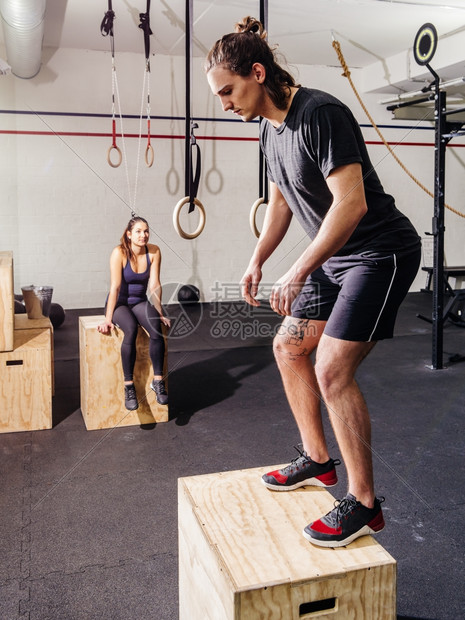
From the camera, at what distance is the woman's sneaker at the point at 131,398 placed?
341 cm

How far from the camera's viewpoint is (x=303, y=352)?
5.94 feet

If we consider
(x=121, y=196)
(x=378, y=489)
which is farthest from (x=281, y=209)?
(x=121, y=196)

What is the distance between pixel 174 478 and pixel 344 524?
143 cm

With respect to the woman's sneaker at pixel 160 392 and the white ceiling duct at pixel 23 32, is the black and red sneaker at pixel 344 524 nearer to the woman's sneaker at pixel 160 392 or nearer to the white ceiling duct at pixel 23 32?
the woman's sneaker at pixel 160 392

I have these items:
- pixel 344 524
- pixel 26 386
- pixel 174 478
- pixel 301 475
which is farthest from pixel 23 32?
pixel 344 524

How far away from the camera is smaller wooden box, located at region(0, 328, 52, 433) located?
3.34 meters

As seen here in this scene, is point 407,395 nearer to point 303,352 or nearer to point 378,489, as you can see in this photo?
point 378,489

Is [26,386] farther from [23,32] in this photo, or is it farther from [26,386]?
[23,32]

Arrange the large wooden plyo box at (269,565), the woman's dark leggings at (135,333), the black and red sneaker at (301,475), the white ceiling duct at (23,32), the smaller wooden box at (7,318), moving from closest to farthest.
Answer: the large wooden plyo box at (269,565), the black and red sneaker at (301,475), the smaller wooden box at (7,318), the woman's dark leggings at (135,333), the white ceiling duct at (23,32)

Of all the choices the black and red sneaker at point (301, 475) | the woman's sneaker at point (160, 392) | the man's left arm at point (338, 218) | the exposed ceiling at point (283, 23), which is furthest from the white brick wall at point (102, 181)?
the man's left arm at point (338, 218)

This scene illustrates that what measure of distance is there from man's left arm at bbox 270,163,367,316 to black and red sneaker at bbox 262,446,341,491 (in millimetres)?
572

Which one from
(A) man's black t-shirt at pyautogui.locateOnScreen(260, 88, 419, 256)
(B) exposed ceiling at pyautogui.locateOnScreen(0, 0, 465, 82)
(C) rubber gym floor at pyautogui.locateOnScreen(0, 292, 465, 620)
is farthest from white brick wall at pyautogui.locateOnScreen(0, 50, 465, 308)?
(A) man's black t-shirt at pyautogui.locateOnScreen(260, 88, 419, 256)

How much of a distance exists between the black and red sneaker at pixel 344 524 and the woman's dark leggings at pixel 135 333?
1.99m

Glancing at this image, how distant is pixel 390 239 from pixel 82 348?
234 cm
